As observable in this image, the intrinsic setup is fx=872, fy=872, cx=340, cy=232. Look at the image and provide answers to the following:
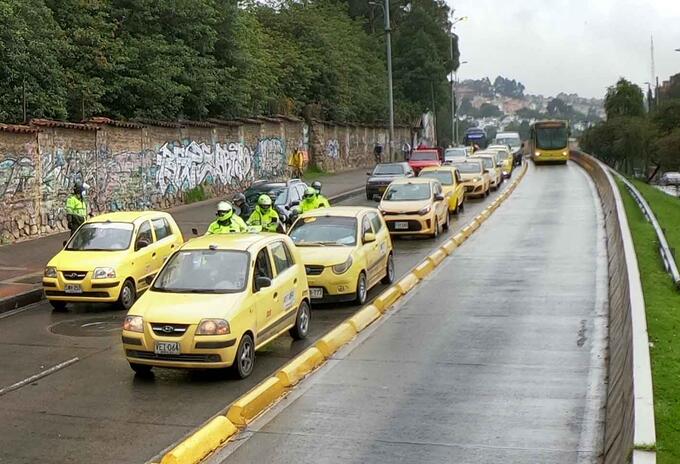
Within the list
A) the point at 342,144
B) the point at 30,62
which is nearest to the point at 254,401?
the point at 30,62

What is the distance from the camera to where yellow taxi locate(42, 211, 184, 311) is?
14.5m

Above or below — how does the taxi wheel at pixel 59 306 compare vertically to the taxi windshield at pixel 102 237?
below

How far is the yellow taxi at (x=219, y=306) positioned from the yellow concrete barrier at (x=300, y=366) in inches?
Answer: 20.8

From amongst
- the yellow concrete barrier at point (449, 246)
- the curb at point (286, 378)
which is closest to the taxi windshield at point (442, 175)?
the yellow concrete barrier at point (449, 246)

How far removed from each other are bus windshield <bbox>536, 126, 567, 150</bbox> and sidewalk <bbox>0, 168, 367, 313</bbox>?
2986 cm

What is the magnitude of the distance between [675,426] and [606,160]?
88598mm

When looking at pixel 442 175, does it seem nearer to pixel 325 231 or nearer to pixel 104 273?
pixel 325 231

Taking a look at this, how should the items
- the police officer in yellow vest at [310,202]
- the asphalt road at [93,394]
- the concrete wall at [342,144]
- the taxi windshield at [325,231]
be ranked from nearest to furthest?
the asphalt road at [93,394]
the taxi windshield at [325,231]
the police officer in yellow vest at [310,202]
the concrete wall at [342,144]

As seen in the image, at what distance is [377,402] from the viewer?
9.27 meters

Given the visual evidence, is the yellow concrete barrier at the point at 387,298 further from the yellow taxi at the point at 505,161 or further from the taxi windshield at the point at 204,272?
the yellow taxi at the point at 505,161

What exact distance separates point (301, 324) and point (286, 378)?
7.91 feet

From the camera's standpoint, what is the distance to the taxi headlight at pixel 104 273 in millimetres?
14453

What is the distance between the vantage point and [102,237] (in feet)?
51.2

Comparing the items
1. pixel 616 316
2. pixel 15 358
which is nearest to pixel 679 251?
pixel 616 316
